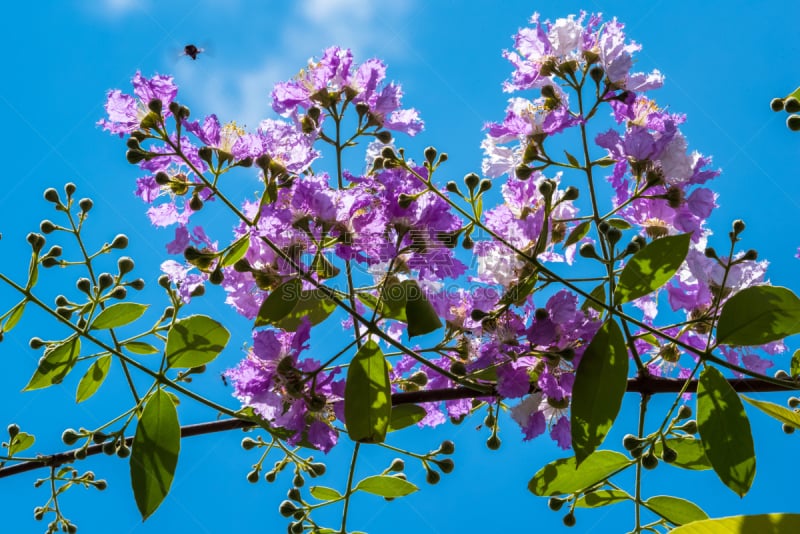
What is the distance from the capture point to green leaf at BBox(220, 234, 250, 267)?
175cm

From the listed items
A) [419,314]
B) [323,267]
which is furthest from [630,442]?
[323,267]

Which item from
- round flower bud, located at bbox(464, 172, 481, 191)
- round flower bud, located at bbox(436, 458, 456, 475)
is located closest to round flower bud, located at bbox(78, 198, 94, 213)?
round flower bud, located at bbox(464, 172, 481, 191)

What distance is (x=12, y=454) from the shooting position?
2.10 metres

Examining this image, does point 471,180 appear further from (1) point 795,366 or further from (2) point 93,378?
(2) point 93,378

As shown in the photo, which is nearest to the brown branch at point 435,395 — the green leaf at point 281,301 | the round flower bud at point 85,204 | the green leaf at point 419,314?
the green leaf at point 419,314

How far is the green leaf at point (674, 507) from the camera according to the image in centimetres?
193

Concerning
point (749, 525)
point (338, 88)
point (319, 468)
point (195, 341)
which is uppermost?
point (338, 88)

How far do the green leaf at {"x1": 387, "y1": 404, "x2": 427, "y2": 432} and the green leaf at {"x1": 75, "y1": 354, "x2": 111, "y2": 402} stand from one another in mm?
769

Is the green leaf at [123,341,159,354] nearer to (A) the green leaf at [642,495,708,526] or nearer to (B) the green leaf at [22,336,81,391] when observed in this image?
(B) the green leaf at [22,336,81,391]

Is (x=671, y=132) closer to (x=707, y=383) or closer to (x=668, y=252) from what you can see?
(x=668, y=252)

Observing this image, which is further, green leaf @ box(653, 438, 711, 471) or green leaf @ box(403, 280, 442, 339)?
green leaf @ box(653, 438, 711, 471)

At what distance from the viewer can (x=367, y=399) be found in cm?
168

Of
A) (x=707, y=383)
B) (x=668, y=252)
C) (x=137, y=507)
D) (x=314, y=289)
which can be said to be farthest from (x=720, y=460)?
(x=137, y=507)

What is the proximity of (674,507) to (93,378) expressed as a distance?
1559 millimetres
